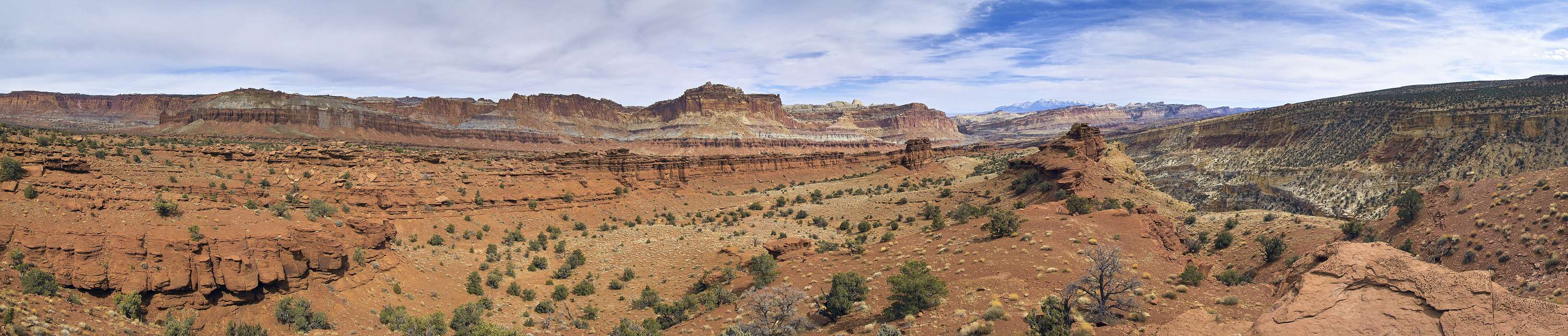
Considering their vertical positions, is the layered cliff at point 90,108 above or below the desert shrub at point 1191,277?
above

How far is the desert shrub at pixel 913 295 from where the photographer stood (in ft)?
43.8

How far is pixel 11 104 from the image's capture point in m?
126

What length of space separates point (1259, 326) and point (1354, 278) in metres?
1.33

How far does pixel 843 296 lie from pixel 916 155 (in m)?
54.5

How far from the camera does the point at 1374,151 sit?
47.2m

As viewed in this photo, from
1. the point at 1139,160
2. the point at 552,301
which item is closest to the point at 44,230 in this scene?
the point at 552,301

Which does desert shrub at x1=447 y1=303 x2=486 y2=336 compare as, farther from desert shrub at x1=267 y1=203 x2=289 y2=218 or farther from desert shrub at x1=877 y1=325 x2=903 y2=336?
desert shrub at x1=877 y1=325 x2=903 y2=336

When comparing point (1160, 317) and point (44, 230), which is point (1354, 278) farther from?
point (44, 230)

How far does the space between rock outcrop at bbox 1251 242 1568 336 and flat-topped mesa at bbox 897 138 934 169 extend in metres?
57.5

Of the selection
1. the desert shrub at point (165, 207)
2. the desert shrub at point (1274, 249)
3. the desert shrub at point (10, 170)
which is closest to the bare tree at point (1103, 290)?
the desert shrub at point (1274, 249)

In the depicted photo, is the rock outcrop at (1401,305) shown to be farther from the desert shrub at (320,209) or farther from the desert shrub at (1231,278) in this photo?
the desert shrub at (320,209)

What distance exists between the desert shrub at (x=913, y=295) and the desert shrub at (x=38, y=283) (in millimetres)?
15570

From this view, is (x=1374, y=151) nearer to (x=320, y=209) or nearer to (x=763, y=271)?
(x=763, y=271)

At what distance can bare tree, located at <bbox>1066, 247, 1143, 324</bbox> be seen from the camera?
11180 mm
